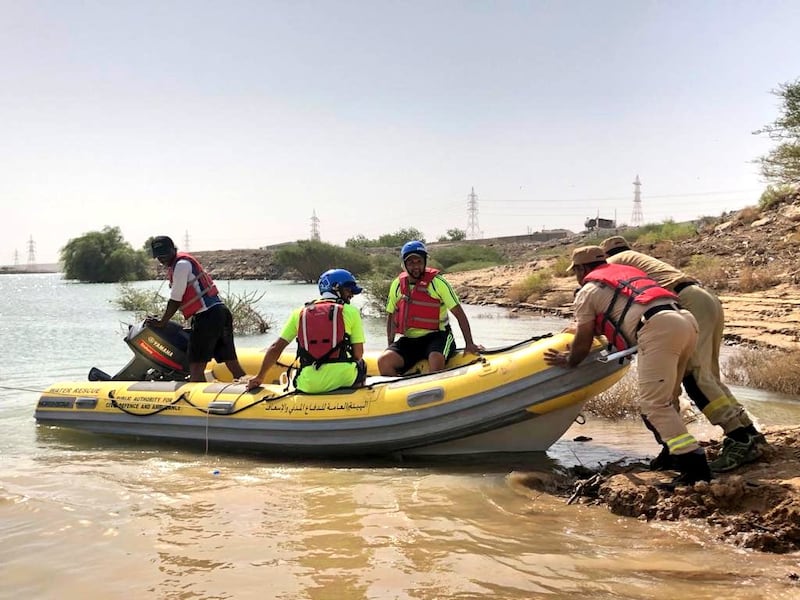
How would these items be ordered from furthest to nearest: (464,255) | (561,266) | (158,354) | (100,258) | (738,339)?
(100,258) → (464,255) → (561,266) → (738,339) → (158,354)

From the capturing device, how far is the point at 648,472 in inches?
176

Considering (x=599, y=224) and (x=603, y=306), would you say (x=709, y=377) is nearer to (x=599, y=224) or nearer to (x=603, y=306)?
(x=603, y=306)

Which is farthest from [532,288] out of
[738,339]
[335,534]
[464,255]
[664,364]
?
[464,255]

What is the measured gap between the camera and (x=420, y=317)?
625 cm

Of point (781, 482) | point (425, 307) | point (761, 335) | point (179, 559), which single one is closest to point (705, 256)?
point (761, 335)

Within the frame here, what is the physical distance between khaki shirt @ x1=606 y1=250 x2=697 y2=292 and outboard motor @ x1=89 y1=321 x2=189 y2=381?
430 cm

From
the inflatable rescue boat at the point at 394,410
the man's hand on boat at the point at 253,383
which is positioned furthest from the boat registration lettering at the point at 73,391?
the man's hand on boat at the point at 253,383

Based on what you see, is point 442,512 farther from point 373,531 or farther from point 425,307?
point 425,307

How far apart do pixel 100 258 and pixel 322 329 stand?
63.1 meters

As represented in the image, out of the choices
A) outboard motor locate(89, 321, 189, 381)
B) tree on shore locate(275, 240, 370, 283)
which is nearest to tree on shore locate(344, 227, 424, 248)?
tree on shore locate(275, 240, 370, 283)

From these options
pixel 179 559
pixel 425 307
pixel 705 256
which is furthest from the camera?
pixel 705 256

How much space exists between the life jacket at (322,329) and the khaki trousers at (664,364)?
2265 mm

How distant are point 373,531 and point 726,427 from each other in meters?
2.36

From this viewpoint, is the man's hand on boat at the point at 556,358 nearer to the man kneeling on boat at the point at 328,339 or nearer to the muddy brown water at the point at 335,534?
the muddy brown water at the point at 335,534
